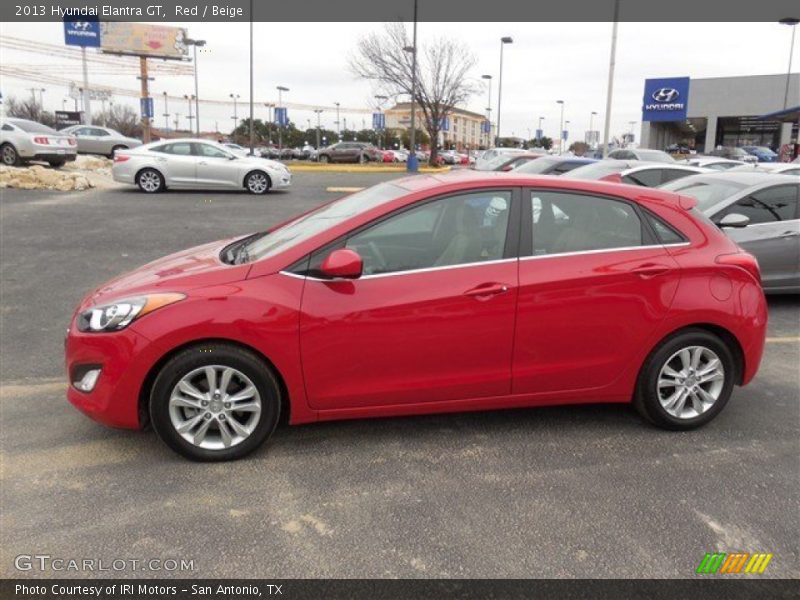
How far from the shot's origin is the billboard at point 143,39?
59094 mm

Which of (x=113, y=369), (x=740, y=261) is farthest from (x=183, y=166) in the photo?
(x=740, y=261)

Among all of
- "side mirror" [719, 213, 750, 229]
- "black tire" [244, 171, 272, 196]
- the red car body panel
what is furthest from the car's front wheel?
the red car body panel

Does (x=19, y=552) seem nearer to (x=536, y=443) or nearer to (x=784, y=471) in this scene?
(x=536, y=443)

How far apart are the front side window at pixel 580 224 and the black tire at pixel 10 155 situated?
20.0 metres

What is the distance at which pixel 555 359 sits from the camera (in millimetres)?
3732

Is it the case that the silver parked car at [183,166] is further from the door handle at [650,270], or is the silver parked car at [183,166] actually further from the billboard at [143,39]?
the billboard at [143,39]

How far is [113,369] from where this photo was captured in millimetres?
3371

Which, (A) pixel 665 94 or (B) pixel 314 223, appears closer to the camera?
(B) pixel 314 223

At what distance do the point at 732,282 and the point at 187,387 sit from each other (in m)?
3.21

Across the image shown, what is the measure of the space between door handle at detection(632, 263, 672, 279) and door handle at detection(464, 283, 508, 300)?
820mm

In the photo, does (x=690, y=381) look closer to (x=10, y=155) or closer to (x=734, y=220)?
(x=734, y=220)

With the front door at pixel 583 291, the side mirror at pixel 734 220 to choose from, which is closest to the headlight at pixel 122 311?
the front door at pixel 583 291

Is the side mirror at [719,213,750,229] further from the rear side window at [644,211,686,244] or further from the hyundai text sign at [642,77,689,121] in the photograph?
the hyundai text sign at [642,77,689,121]

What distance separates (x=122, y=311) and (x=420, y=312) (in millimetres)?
1564
